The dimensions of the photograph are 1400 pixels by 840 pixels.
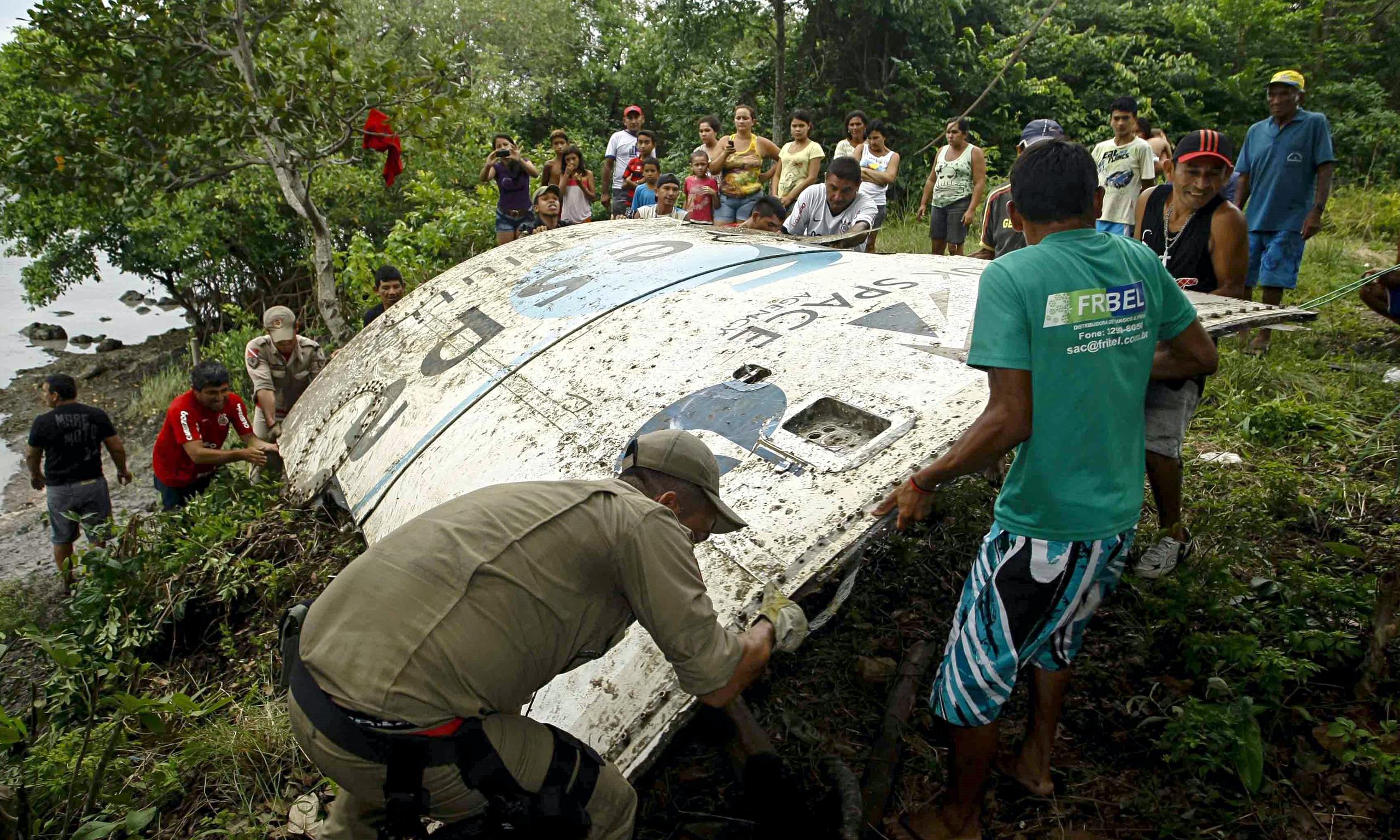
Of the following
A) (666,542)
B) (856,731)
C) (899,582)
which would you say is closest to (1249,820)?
(856,731)

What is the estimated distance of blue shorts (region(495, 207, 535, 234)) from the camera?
388 inches

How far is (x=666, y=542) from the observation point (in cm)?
219

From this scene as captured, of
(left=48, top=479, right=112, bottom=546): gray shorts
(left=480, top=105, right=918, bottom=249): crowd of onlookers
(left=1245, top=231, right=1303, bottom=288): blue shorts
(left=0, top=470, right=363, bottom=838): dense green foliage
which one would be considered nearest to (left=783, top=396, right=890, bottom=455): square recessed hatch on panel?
(left=0, top=470, right=363, bottom=838): dense green foliage

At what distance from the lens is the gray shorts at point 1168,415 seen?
3361 millimetres

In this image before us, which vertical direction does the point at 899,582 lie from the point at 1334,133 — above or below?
below

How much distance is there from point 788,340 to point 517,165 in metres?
6.76

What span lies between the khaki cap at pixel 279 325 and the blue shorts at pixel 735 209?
380 cm

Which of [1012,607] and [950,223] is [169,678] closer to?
[1012,607]

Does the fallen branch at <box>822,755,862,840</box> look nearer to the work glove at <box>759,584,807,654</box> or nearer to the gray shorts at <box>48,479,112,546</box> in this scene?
the work glove at <box>759,584,807,654</box>

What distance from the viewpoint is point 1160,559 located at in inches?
144

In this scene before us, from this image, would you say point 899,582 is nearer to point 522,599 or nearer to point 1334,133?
point 522,599

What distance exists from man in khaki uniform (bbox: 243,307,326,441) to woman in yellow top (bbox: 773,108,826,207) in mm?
4377

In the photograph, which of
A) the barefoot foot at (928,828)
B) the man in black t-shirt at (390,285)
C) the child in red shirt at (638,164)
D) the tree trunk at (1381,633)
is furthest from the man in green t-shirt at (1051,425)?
the child in red shirt at (638,164)

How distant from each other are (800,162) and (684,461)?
6.63m
